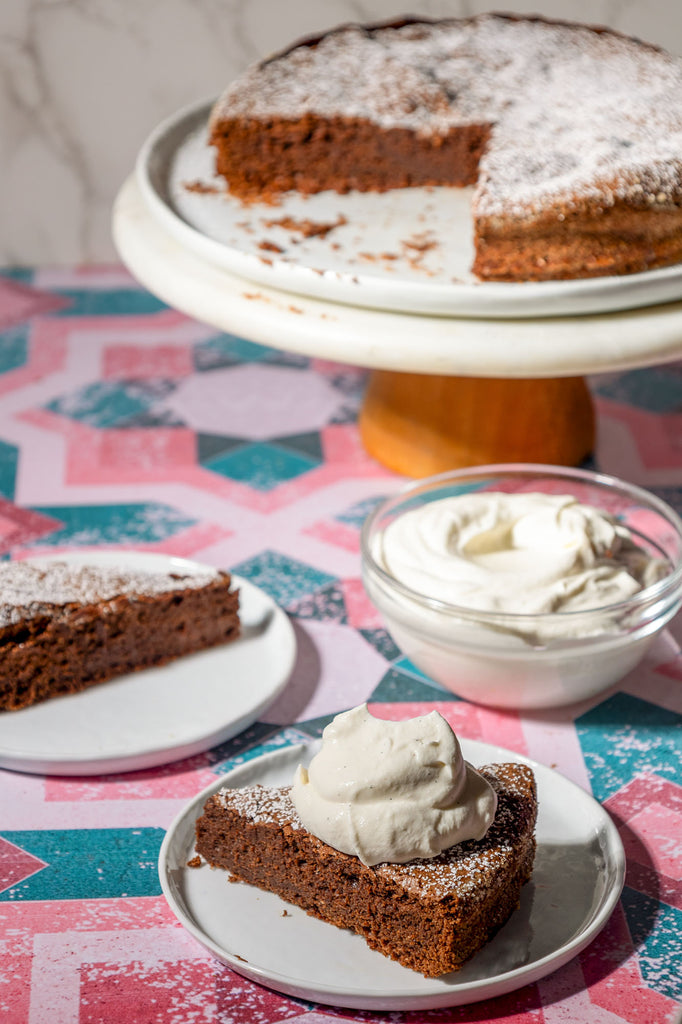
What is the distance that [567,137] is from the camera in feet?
5.68

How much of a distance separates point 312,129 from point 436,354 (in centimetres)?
66

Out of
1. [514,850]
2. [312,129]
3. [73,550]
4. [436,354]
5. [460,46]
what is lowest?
[73,550]

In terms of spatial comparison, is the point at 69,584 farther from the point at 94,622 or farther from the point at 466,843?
the point at 466,843

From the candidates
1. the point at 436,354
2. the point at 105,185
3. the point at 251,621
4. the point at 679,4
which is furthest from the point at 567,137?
the point at 105,185

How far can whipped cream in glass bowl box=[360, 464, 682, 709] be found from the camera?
4.15 ft

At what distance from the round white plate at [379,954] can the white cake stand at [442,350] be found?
0.55m

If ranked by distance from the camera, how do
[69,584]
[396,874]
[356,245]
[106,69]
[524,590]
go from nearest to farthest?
[396,874] → [524,590] → [69,584] → [356,245] → [106,69]

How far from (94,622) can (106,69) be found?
1.71 metres

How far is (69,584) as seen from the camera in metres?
1.43

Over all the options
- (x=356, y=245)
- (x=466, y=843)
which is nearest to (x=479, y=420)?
(x=356, y=245)

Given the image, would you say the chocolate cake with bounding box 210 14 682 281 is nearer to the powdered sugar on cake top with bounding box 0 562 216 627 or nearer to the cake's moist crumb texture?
the powdered sugar on cake top with bounding box 0 562 216 627

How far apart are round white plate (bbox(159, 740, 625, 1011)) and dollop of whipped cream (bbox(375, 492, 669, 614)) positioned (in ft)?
0.71

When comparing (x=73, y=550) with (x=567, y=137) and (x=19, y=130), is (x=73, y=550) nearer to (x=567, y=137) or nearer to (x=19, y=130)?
(x=567, y=137)

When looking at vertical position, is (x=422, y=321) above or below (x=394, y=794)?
above
